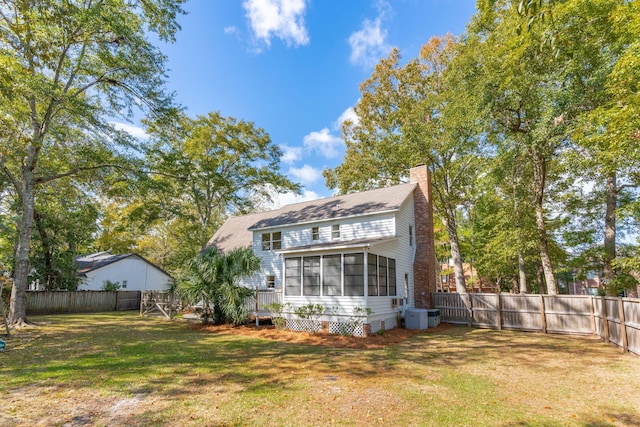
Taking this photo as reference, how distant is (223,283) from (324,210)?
7.09 m

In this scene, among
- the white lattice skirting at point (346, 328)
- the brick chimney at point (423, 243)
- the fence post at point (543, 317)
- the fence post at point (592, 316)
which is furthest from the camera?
the brick chimney at point (423, 243)

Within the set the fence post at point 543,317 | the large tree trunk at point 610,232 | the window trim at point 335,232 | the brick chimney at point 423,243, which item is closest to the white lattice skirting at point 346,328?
the window trim at point 335,232

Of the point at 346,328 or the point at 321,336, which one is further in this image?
the point at 346,328

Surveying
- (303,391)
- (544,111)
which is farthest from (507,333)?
(303,391)

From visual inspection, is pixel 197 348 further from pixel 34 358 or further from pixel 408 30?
pixel 408 30

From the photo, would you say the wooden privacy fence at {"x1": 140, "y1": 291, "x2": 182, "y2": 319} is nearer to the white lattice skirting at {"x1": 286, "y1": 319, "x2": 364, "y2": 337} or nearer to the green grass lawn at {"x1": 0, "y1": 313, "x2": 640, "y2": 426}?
the green grass lawn at {"x1": 0, "y1": 313, "x2": 640, "y2": 426}

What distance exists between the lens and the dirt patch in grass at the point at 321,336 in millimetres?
11469

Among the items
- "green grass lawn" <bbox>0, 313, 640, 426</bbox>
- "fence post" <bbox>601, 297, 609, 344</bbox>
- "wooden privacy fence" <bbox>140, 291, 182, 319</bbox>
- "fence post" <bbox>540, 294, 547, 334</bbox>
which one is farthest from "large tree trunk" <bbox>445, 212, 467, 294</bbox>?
"wooden privacy fence" <bbox>140, 291, 182, 319</bbox>

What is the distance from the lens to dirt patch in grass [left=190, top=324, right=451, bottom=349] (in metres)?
11.5

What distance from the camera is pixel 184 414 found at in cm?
506

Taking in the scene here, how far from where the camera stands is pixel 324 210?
18734mm

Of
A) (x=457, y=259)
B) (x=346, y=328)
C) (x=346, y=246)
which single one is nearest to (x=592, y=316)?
(x=346, y=328)

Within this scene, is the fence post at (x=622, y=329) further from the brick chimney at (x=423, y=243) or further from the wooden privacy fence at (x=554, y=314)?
the brick chimney at (x=423, y=243)

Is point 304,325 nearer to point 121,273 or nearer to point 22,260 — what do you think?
point 22,260
